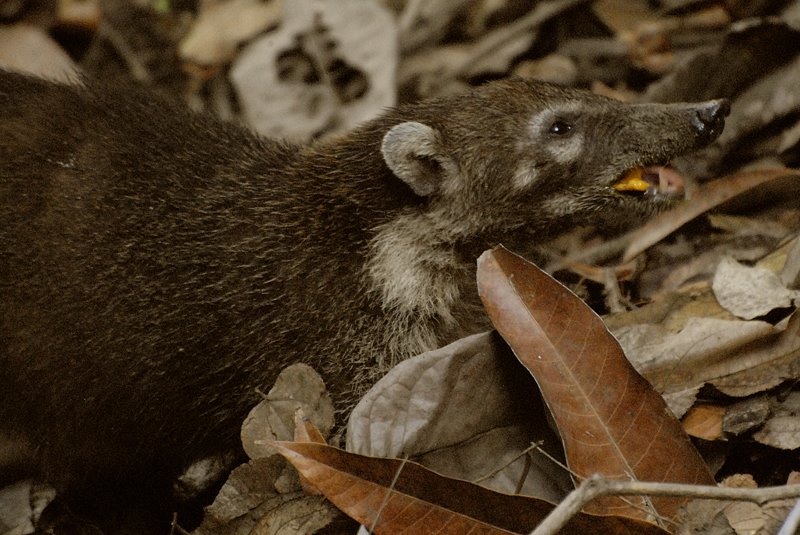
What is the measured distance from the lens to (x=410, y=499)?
4137 mm

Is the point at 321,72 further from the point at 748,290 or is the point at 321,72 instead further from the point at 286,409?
the point at 748,290

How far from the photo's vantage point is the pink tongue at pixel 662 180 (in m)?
5.64

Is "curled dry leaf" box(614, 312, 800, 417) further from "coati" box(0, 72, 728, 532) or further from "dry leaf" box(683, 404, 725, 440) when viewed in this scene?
"coati" box(0, 72, 728, 532)

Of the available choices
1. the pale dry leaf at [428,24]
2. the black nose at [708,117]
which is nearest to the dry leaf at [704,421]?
the black nose at [708,117]

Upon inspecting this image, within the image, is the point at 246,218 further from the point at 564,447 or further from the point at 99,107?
the point at 564,447

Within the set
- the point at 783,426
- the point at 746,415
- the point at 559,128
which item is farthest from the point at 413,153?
the point at 783,426

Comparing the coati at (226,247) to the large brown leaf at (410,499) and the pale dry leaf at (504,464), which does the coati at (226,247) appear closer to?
the pale dry leaf at (504,464)

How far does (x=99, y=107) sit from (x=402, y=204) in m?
1.75

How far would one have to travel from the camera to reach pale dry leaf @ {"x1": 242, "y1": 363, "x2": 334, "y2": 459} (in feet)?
16.0

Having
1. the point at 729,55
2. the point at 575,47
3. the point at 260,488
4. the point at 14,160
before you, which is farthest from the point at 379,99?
the point at 260,488

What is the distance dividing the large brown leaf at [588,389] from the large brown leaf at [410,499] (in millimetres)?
294

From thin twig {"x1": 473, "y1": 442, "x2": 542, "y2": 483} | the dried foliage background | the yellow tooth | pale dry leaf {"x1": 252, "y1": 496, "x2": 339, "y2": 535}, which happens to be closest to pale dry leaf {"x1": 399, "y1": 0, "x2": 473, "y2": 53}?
the dried foliage background

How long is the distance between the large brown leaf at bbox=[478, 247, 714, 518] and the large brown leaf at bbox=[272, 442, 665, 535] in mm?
294

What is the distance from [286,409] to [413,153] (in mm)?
1469
